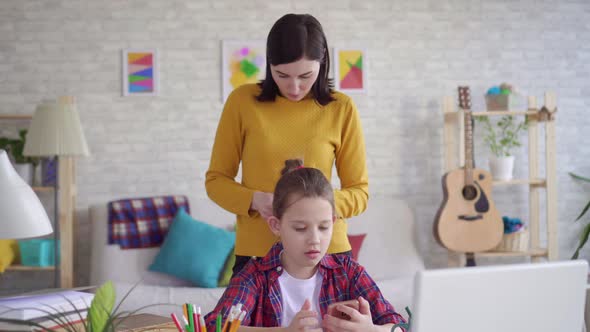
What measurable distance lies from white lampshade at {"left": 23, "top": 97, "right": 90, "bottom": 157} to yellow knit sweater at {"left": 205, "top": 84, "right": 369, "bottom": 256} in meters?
2.10

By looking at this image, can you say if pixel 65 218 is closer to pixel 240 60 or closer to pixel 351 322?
pixel 240 60

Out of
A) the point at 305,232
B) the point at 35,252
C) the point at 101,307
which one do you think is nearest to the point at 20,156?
the point at 35,252

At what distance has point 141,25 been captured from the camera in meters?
4.14

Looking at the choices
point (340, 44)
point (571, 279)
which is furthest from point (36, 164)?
point (571, 279)

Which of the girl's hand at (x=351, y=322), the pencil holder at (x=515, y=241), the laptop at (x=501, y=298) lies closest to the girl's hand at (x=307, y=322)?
the girl's hand at (x=351, y=322)

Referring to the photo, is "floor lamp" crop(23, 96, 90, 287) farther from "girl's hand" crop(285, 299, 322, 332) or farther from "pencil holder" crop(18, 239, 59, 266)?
"girl's hand" crop(285, 299, 322, 332)

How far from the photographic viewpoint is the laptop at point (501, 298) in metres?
0.85

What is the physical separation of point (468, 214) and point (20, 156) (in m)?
2.68

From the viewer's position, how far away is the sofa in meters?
3.57

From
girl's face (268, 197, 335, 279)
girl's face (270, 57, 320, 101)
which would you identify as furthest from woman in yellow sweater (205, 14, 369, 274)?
girl's face (268, 197, 335, 279)

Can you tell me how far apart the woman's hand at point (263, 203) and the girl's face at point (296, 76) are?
280 mm

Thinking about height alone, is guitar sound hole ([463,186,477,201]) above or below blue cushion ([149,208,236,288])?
above

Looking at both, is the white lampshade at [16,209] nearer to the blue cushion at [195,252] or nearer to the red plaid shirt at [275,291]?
the red plaid shirt at [275,291]

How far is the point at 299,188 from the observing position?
155 centimetres
